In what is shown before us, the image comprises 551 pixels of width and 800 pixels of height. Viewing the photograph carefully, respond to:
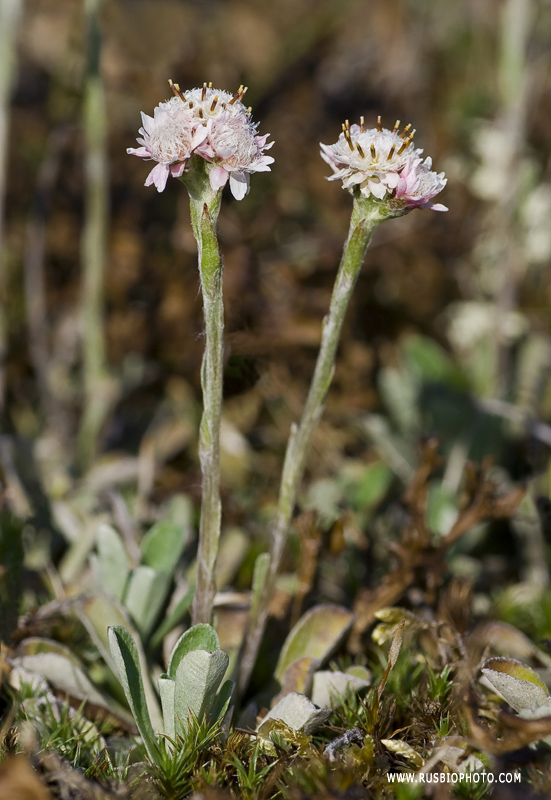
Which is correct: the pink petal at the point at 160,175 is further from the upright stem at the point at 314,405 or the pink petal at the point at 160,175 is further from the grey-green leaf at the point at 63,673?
the grey-green leaf at the point at 63,673

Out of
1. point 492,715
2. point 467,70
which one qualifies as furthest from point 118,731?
point 467,70

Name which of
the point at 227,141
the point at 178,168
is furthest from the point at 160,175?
the point at 227,141

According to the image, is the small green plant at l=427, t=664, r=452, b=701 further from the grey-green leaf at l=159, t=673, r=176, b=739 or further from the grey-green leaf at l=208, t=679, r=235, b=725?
the grey-green leaf at l=159, t=673, r=176, b=739

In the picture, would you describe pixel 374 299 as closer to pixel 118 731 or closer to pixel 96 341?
pixel 96 341

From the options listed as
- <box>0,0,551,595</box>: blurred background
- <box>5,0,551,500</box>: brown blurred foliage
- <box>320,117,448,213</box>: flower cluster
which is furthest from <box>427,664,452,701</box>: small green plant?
<box>5,0,551,500</box>: brown blurred foliage

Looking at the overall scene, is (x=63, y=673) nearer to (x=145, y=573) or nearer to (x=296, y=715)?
(x=145, y=573)

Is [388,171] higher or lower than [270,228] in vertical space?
lower
